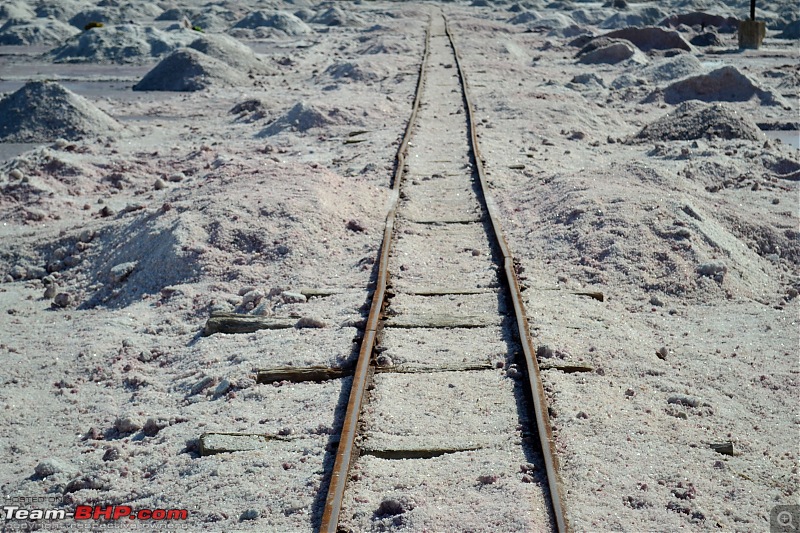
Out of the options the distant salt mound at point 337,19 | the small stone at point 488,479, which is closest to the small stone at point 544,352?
the small stone at point 488,479

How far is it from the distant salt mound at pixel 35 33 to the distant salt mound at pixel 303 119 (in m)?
33.7

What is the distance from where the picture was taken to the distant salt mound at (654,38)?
129ft

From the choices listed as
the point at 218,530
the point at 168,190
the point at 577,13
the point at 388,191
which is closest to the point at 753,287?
the point at 388,191

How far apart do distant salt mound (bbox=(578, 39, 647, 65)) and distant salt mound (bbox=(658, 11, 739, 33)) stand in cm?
1627

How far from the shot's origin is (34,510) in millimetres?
6375

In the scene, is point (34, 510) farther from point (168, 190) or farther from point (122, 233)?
point (168, 190)

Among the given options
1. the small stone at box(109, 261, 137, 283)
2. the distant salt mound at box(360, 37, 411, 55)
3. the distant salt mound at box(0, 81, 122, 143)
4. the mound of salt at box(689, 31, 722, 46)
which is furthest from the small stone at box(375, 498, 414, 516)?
the mound of salt at box(689, 31, 722, 46)

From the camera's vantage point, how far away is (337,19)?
5991 cm

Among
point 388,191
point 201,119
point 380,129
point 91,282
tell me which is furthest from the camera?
point 201,119

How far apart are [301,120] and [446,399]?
13.9m

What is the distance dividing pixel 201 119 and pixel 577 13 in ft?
143

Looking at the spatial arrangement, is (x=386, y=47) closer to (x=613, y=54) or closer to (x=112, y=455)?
(x=613, y=54)

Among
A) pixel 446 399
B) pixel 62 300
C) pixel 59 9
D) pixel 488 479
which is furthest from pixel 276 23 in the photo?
pixel 488 479

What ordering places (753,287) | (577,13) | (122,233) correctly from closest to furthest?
(753,287)
(122,233)
(577,13)
